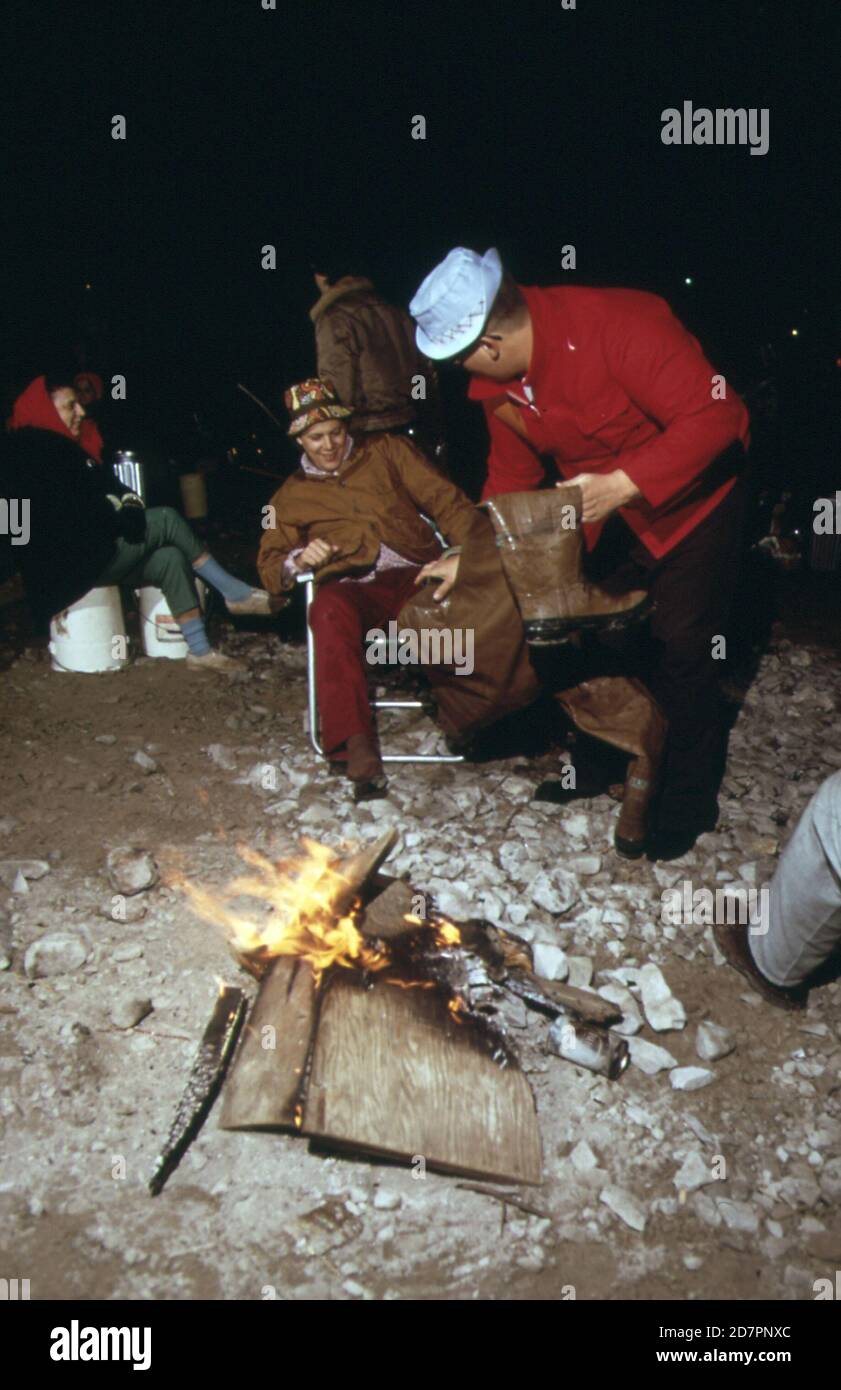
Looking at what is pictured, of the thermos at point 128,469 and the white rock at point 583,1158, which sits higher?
the thermos at point 128,469

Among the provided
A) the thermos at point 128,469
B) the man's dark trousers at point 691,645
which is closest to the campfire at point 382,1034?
the man's dark trousers at point 691,645

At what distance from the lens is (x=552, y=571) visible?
10.9 ft

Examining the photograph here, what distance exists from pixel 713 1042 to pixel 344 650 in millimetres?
2508

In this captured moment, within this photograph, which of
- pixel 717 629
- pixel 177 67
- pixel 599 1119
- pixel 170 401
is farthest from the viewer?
pixel 177 67

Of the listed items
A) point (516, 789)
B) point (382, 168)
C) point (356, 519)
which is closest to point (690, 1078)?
point (516, 789)

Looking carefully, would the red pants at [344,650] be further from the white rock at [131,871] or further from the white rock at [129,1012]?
the white rock at [129,1012]

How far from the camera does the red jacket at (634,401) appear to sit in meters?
3.17

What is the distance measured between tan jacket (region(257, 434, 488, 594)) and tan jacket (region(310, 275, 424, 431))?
888 mm

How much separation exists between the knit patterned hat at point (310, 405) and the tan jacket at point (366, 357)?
97 centimetres

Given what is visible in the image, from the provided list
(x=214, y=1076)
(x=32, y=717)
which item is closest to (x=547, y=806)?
(x=214, y=1076)

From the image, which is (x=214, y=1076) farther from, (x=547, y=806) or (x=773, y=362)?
(x=773, y=362)

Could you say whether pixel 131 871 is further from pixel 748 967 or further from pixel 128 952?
pixel 748 967

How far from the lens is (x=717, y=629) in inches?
145

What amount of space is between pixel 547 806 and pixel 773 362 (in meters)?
7.27
